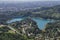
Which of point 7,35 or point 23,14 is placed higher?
point 7,35

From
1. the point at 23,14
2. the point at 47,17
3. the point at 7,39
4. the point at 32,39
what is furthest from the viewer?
the point at 23,14

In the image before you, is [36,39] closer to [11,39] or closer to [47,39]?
[47,39]

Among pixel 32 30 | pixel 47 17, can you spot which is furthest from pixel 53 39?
pixel 47 17

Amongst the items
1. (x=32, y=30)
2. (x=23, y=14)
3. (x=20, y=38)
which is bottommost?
(x=23, y=14)

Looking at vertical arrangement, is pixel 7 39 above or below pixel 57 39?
above

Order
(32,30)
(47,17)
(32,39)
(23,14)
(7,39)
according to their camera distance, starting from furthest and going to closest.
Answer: (23,14)
(47,17)
(32,30)
(32,39)
(7,39)

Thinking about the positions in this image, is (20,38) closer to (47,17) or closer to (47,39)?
(47,39)

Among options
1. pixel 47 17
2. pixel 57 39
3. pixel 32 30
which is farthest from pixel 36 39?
pixel 47 17

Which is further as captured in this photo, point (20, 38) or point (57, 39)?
point (57, 39)

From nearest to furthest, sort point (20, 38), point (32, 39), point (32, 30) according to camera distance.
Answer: point (20, 38), point (32, 39), point (32, 30)
